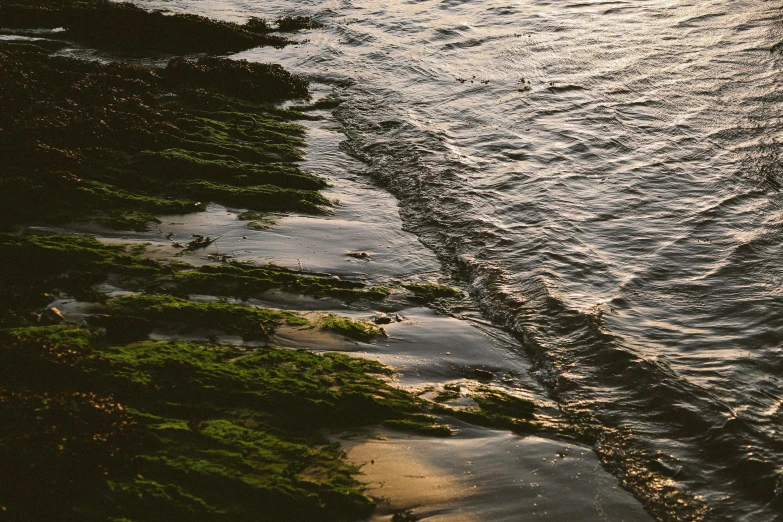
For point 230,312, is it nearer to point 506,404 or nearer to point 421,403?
point 421,403

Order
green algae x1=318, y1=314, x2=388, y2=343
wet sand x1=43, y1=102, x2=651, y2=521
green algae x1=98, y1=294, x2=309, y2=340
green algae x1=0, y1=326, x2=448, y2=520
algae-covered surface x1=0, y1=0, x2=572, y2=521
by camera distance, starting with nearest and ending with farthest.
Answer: green algae x1=0, y1=326, x2=448, y2=520 < algae-covered surface x1=0, y1=0, x2=572, y2=521 < wet sand x1=43, y1=102, x2=651, y2=521 < green algae x1=98, y1=294, x2=309, y2=340 < green algae x1=318, y1=314, x2=388, y2=343

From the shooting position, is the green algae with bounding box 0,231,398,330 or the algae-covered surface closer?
the algae-covered surface

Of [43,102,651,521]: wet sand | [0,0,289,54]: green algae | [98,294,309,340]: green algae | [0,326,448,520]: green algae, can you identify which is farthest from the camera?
[0,0,289,54]: green algae

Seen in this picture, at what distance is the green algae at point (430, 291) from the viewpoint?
6.64 m

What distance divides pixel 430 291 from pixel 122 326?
2883 millimetres

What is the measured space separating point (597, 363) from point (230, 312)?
309 cm

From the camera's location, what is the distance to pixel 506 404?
5.09m

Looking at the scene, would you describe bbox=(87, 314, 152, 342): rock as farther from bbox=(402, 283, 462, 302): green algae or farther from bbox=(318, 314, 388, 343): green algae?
bbox=(402, 283, 462, 302): green algae

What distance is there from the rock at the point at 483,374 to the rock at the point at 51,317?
3.16 m

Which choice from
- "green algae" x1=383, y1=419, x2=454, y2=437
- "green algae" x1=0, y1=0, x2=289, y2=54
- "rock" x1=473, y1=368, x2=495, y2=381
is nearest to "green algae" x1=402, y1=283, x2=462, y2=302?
"rock" x1=473, y1=368, x2=495, y2=381

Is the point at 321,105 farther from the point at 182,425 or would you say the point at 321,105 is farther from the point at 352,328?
the point at 182,425

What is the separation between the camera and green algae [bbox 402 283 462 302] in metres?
6.64

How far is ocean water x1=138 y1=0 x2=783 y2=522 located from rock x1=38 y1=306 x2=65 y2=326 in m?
3.65

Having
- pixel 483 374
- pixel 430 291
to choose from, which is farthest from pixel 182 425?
pixel 430 291
